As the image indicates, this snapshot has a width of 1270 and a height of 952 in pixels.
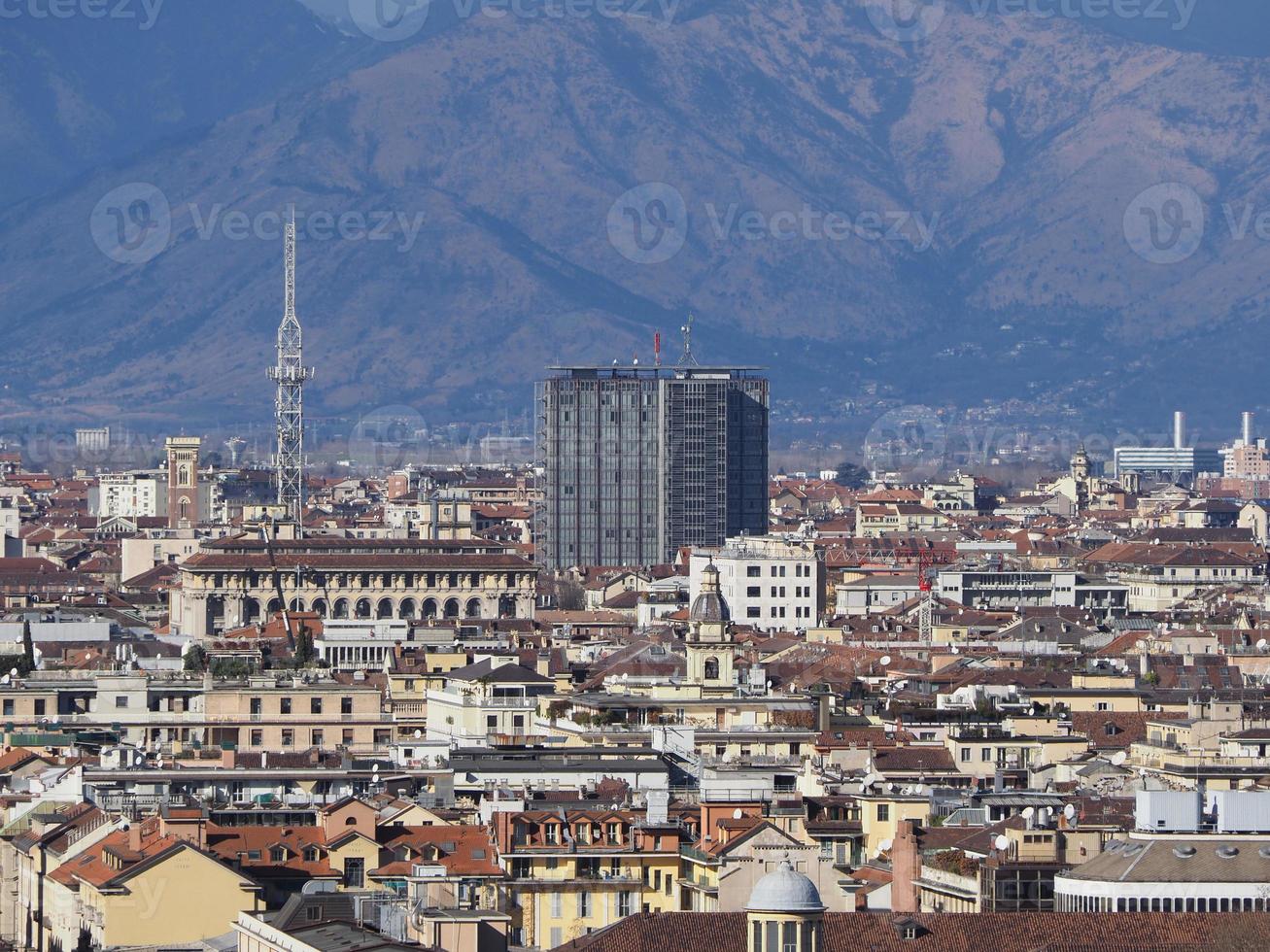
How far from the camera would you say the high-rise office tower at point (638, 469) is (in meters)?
161

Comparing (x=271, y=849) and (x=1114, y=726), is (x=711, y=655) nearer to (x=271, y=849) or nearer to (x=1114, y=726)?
(x=1114, y=726)

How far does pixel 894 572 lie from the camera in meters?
134

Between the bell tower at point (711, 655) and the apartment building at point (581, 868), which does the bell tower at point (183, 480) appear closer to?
the bell tower at point (711, 655)

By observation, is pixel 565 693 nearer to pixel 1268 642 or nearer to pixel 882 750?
pixel 882 750

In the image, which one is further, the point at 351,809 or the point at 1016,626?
the point at 1016,626

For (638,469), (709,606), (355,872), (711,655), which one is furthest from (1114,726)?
(638,469)

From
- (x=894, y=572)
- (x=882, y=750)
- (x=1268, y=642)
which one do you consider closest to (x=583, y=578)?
(x=894, y=572)

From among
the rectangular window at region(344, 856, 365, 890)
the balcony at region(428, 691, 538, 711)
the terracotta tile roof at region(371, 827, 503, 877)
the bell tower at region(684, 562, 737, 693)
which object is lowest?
the rectangular window at region(344, 856, 365, 890)

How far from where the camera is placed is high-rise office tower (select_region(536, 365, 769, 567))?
161000 mm

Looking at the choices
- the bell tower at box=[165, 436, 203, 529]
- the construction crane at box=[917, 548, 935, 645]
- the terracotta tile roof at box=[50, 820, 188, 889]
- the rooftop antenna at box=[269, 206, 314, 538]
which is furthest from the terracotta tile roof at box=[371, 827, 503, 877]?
the bell tower at box=[165, 436, 203, 529]

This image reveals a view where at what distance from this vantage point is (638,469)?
16262cm

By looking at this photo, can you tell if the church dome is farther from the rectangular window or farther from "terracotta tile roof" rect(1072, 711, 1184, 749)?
the rectangular window

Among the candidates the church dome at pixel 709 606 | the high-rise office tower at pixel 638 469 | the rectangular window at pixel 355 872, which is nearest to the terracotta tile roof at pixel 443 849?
the rectangular window at pixel 355 872

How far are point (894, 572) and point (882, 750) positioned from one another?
78.7 metres
